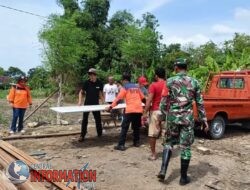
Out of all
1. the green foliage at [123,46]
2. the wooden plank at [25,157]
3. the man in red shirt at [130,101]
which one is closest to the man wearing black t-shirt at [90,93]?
the man in red shirt at [130,101]

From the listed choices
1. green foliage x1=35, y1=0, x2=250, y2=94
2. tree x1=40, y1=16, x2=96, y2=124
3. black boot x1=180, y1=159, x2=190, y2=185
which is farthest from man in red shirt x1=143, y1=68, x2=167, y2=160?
green foliage x1=35, y1=0, x2=250, y2=94

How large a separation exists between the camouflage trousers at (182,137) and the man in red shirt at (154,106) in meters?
1.25

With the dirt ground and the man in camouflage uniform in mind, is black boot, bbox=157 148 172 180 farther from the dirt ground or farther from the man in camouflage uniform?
the dirt ground

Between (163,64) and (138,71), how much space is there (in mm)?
2622

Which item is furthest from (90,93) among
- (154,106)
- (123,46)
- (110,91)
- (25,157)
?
(123,46)

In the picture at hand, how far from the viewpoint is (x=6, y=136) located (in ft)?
35.4

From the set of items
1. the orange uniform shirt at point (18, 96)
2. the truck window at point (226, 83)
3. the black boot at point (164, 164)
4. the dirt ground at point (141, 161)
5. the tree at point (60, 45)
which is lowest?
the dirt ground at point (141, 161)

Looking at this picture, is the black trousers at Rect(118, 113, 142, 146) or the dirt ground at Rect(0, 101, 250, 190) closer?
the dirt ground at Rect(0, 101, 250, 190)

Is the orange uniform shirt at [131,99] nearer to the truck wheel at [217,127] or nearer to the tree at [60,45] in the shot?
the truck wheel at [217,127]

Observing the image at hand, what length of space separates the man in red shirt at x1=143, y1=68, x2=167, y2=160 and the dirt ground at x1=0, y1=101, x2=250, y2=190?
1.57 feet

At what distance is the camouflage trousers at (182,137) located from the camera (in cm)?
607

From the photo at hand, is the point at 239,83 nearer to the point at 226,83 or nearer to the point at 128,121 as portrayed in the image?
the point at 226,83

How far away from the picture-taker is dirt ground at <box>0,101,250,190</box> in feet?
20.7

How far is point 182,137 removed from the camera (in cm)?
608
